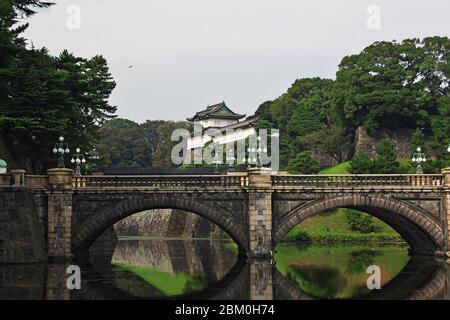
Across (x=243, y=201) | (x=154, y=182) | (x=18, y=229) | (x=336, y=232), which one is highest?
(x=154, y=182)

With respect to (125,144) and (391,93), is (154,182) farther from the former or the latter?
(125,144)

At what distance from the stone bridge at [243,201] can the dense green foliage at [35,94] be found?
4519mm

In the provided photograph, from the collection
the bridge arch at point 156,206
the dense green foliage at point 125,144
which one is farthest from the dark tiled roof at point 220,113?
the bridge arch at point 156,206

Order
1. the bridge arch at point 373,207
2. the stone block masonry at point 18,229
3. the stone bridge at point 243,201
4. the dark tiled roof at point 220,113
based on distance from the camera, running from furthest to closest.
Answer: the dark tiled roof at point 220,113 → the bridge arch at point 373,207 → the stone bridge at point 243,201 → the stone block masonry at point 18,229

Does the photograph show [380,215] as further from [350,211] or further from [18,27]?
[18,27]

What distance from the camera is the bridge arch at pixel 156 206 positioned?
5125cm

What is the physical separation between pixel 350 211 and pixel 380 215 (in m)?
17.9

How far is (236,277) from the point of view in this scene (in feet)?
142

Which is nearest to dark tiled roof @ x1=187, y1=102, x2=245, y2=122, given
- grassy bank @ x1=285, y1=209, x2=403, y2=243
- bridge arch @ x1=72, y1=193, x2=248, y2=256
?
grassy bank @ x1=285, y1=209, x2=403, y2=243

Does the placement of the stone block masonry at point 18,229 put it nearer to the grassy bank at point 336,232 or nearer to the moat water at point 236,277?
the moat water at point 236,277

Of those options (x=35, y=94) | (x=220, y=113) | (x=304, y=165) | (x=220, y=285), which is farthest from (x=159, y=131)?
(x=220, y=285)

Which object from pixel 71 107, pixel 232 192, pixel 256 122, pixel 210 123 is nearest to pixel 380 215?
pixel 232 192

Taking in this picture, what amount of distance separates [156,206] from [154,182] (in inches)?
68.6

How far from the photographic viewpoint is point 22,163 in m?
57.7
